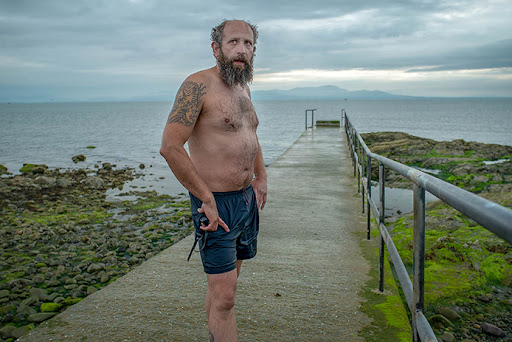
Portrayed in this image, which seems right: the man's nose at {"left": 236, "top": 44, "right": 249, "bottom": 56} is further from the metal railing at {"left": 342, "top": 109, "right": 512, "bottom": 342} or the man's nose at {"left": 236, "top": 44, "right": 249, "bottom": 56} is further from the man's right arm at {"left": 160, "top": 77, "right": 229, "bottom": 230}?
the metal railing at {"left": 342, "top": 109, "right": 512, "bottom": 342}

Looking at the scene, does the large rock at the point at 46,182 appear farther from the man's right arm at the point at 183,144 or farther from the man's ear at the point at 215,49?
the man's right arm at the point at 183,144

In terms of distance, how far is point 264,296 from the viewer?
10.7ft

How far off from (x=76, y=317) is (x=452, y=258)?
157 inches

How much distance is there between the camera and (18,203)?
33.7 feet

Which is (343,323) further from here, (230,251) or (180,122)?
(180,122)

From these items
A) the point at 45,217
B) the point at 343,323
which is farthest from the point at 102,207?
the point at 343,323

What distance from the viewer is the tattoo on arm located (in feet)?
6.99

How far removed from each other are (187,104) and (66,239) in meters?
5.74

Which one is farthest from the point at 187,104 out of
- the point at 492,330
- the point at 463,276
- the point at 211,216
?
the point at 463,276

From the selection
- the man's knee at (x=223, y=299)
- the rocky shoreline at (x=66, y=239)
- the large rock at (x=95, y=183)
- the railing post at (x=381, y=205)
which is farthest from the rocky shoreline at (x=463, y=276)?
the large rock at (x=95, y=183)

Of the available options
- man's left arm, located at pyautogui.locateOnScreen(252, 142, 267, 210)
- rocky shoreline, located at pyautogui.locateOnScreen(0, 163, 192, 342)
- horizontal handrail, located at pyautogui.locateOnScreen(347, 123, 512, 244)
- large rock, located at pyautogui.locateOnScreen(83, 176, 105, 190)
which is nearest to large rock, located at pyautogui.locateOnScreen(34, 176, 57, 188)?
rocky shoreline, located at pyautogui.locateOnScreen(0, 163, 192, 342)

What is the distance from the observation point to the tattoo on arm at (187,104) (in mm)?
2131

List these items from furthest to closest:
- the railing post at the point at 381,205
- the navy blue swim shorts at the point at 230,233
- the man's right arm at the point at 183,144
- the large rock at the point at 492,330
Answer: the large rock at the point at 492,330 → the railing post at the point at 381,205 → the navy blue swim shorts at the point at 230,233 → the man's right arm at the point at 183,144

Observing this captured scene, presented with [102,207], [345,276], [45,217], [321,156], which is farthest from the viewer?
[321,156]
